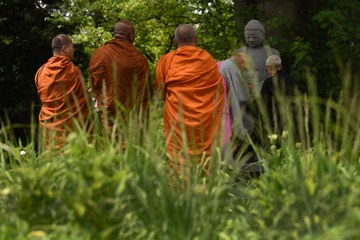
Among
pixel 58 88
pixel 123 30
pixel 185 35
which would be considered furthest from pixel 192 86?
pixel 58 88

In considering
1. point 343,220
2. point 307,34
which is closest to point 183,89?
point 343,220

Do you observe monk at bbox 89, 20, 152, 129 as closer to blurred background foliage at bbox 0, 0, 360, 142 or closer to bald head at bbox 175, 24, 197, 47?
bald head at bbox 175, 24, 197, 47

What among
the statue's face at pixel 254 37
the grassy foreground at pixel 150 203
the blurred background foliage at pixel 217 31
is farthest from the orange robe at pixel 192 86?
the grassy foreground at pixel 150 203

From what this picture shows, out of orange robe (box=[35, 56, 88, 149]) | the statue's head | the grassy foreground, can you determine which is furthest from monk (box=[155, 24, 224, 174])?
the grassy foreground

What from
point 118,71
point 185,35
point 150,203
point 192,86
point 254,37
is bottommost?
Result: point 150,203

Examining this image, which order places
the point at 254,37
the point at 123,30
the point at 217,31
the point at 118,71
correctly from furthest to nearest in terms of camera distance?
the point at 217,31
the point at 254,37
the point at 123,30
the point at 118,71

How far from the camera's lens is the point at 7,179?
5574 mm

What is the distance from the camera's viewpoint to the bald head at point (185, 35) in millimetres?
8070

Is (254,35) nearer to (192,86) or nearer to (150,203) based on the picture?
(192,86)

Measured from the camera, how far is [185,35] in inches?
320

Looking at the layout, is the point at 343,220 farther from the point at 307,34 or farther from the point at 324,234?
the point at 307,34

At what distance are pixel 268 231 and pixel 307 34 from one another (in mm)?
7688

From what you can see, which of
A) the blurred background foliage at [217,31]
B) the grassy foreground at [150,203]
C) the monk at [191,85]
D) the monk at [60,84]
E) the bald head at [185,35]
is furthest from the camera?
the blurred background foliage at [217,31]

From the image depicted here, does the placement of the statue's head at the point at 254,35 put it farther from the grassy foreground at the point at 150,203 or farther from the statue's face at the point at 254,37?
the grassy foreground at the point at 150,203
